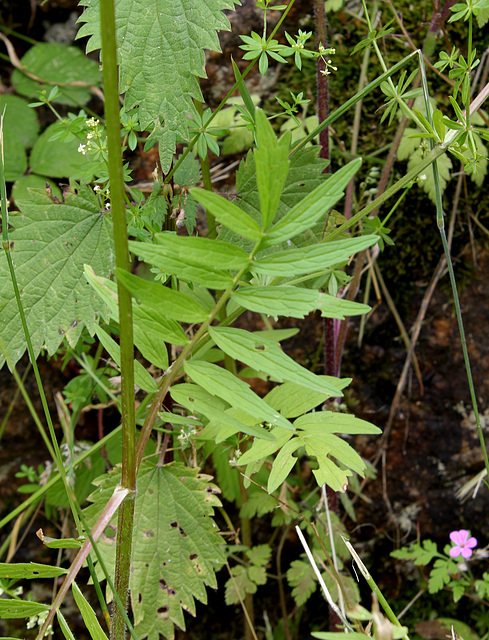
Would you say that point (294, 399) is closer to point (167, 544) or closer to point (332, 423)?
point (332, 423)

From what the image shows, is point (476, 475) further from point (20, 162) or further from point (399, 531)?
point (20, 162)

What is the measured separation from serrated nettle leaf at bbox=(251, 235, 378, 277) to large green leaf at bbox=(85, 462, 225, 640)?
78cm

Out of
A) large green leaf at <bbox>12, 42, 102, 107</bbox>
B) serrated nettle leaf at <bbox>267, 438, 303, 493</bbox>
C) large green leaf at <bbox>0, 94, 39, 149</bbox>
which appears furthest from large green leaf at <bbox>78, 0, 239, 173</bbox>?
large green leaf at <bbox>0, 94, 39, 149</bbox>

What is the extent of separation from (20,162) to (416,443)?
2.04m

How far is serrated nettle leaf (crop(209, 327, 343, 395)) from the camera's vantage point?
0.66 m

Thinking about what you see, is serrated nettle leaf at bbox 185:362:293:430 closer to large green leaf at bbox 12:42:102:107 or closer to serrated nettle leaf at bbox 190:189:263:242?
serrated nettle leaf at bbox 190:189:263:242

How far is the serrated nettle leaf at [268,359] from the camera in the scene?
0.66 metres

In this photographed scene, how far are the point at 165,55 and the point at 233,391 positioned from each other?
83cm

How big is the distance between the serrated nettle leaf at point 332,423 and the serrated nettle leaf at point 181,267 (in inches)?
20.2

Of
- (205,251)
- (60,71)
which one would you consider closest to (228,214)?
(205,251)

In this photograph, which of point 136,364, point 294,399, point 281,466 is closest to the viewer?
point 136,364

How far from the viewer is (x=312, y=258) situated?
0.68 meters

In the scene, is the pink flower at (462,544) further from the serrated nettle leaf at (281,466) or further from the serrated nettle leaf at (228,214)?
the serrated nettle leaf at (228,214)

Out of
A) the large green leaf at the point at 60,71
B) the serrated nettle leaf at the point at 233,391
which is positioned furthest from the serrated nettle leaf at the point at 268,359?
the large green leaf at the point at 60,71
